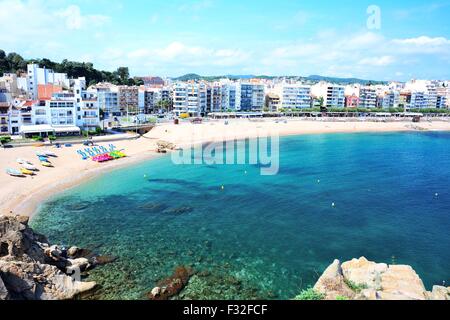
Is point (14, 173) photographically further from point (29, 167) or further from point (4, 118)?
point (4, 118)

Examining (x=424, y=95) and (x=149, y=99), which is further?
(x=424, y=95)

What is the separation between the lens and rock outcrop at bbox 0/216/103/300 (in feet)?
59.6

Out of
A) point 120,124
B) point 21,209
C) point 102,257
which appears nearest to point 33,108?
point 120,124

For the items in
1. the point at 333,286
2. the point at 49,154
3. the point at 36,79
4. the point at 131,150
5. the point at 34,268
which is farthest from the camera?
the point at 36,79

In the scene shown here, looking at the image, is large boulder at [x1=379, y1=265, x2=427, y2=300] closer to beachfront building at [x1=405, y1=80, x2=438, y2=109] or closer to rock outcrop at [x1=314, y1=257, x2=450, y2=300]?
rock outcrop at [x1=314, y1=257, x2=450, y2=300]

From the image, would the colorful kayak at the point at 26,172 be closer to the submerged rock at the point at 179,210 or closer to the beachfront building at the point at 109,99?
the submerged rock at the point at 179,210

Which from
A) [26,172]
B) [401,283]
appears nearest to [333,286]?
[401,283]

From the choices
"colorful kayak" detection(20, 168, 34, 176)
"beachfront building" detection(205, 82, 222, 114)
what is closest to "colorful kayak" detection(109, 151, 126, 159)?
"colorful kayak" detection(20, 168, 34, 176)

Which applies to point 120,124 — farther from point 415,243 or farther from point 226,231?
point 415,243

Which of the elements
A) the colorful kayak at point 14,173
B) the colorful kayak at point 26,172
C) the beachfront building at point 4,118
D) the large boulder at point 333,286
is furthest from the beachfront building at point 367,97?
the large boulder at point 333,286

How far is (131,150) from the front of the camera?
64312 mm

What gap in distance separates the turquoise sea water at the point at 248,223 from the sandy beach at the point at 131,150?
2.95 metres

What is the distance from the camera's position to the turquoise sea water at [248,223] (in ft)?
77.7

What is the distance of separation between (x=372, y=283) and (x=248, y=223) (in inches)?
587
